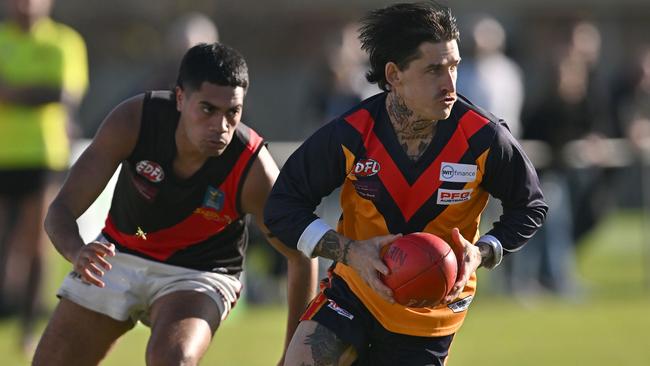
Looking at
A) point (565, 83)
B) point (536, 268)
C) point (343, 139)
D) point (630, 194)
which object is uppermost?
point (343, 139)

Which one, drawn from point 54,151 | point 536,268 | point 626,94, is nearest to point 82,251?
point 54,151

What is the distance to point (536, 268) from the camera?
42.4 ft

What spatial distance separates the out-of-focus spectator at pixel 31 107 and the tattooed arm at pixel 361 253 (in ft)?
17.2

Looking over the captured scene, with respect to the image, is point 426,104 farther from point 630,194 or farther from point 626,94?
point 630,194

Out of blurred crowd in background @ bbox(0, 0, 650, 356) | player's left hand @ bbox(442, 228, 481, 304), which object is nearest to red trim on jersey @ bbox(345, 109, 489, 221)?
player's left hand @ bbox(442, 228, 481, 304)

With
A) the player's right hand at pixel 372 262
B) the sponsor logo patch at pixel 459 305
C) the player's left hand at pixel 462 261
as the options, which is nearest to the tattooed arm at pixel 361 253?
the player's right hand at pixel 372 262

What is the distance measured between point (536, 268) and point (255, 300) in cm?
274

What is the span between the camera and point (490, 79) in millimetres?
12398

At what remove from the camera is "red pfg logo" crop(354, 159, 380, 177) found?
5.59 metres

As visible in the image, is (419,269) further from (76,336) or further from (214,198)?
(76,336)

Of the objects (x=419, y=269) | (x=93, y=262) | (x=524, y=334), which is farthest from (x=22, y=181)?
(x=419, y=269)

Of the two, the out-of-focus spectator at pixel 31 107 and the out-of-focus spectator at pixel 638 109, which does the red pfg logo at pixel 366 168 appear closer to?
the out-of-focus spectator at pixel 31 107

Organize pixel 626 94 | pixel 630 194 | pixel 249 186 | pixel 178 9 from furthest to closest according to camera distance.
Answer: pixel 178 9, pixel 630 194, pixel 626 94, pixel 249 186

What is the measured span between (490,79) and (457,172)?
6933 mm
